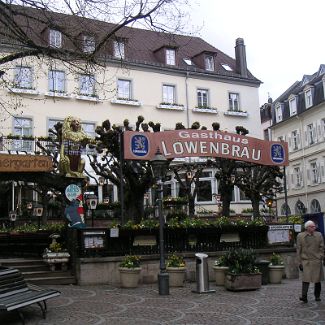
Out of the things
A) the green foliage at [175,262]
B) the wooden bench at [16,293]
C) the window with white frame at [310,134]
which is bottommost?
the wooden bench at [16,293]

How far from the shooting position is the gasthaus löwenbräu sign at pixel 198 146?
16.3m

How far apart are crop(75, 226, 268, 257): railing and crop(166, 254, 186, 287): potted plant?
1409 mm

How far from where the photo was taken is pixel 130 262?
47.3 ft

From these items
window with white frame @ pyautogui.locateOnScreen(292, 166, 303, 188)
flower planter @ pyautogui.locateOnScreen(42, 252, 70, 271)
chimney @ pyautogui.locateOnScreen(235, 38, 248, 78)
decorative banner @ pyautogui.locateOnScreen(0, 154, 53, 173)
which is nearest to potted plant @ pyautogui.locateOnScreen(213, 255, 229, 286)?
flower planter @ pyautogui.locateOnScreen(42, 252, 70, 271)

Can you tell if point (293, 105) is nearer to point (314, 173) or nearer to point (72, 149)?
point (314, 173)

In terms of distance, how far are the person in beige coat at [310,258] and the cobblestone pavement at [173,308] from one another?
0.37 metres

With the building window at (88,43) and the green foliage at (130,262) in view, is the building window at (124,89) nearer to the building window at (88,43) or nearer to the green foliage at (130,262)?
the building window at (88,43)

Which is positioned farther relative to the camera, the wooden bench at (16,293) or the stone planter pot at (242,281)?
the stone planter pot at (242,281)

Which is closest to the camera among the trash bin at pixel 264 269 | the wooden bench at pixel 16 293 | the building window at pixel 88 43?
the wooden bench at pixel 16 293

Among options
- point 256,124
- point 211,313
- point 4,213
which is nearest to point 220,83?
point 256,124

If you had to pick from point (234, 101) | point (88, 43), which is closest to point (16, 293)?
point (88, 43)

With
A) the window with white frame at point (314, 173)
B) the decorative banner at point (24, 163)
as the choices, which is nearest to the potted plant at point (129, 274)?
the decorative banner at point (24, 163)

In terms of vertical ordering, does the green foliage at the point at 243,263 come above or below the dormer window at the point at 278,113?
below

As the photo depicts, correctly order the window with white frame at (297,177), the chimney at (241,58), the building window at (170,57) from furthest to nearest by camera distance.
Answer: the window with white frame at (297,177)
the chimney at (241,58)
the building window at (170,57)
